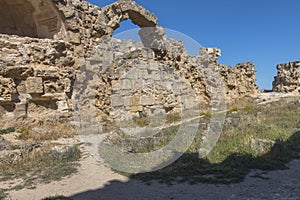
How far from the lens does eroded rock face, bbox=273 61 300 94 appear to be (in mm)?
18312

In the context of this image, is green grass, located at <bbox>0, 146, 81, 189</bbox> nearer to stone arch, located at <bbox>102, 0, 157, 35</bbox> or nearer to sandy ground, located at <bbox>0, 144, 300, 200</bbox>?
sandy ground, located at <bbox>0, 144, 300, 200</bbox>

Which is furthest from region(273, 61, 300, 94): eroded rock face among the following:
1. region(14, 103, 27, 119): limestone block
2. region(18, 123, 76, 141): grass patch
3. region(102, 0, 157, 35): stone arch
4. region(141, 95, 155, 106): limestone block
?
region(14, 103, 27, 119): limestone block

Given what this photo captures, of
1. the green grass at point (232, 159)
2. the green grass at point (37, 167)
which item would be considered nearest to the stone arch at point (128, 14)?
the green grass at point (232, 159)

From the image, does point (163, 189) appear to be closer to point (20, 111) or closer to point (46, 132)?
point (46, 132)

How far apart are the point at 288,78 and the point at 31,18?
55.3ft

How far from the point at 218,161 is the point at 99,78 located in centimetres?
597

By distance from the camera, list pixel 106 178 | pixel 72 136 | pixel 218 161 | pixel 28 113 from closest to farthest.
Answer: pixel 106 178, pixel 218 161, pixel 72 136, pixel 28 113

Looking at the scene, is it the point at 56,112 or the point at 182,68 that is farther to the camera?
the point at 182,68

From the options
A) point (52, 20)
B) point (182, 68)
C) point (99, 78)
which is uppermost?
point (52, 20)

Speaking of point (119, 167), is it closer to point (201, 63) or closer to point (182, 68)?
point (182, 68)

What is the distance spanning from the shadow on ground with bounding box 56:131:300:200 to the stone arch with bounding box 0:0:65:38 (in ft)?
21.9

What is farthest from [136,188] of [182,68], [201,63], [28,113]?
[201,63]

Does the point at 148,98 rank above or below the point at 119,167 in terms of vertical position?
above

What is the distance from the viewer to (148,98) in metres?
10.2
